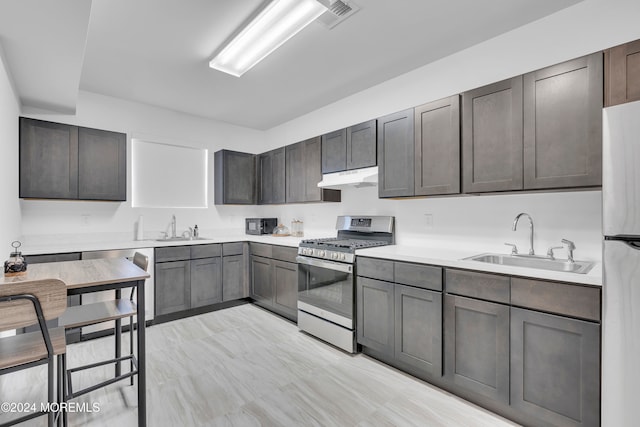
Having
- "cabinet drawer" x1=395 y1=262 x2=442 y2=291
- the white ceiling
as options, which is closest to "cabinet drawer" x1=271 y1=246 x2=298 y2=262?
"cabinet drawer" x1=395 y1=262 x2=442 y2=291

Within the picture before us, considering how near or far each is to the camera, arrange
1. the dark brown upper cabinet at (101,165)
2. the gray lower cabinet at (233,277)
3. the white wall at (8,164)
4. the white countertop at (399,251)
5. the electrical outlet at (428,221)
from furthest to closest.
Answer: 1. the gray lower cabinet at (233,277)
2. the dark brown upper cabinet at (101,165)
3. the electrical outlet at (428,221)
4. the white wall at (8,164)
5. the white countertop at (399,251)

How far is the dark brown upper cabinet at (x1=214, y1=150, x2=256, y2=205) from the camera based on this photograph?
442 centimetres

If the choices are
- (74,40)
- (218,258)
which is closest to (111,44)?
(74,40)

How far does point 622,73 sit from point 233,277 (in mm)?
4054

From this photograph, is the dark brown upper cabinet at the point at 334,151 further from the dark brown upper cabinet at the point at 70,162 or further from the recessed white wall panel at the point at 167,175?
the dark brown upper cabinet at the point at 70,162

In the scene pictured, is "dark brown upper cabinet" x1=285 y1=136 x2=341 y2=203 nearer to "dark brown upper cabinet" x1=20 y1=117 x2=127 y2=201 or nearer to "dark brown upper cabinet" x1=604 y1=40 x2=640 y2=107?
"dark brown upper cabinet" x1=20 y1=117 x2=127 y2=201

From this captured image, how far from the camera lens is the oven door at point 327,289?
2.78 m

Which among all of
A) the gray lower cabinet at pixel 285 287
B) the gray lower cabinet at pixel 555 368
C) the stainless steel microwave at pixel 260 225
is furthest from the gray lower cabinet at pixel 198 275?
the gray lower cabinet at pixel 555 368

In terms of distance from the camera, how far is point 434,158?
2.50 m

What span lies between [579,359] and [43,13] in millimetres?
3539

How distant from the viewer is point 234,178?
451 cm

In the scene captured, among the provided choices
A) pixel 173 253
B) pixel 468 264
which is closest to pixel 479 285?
pixel 468 264

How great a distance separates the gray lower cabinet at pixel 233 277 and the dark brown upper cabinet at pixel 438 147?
2.61m

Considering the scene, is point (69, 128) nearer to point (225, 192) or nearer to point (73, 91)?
point (73, 91)
